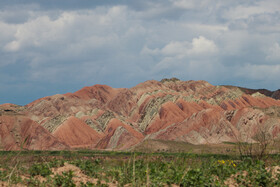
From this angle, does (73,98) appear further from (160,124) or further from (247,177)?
(247,177)

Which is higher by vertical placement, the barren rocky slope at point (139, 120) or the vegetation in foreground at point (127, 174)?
the barren rocky slope at point (139, 120)

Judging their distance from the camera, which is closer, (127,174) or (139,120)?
(127,174)

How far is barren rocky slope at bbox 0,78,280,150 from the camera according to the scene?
2768 inches

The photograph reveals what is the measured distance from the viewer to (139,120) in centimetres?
10488

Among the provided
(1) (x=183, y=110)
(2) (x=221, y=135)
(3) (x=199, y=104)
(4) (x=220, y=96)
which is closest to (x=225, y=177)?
(2) (x=221, y=135)

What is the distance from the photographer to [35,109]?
129m

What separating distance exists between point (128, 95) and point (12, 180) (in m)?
121

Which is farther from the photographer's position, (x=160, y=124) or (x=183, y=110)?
(x=183, y=110)

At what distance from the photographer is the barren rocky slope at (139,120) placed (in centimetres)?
7030

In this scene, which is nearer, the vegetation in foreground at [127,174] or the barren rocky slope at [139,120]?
the vegetation in foreground at [127,174]

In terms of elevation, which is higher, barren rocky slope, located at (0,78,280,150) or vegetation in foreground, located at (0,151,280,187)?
barren rocky slope, located at (0,78,280,150)

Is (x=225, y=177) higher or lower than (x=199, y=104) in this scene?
lower

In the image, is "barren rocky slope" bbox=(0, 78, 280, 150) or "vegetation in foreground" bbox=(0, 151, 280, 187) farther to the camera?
"barren rocky slope" bbox=(0, 78, 280, 150)

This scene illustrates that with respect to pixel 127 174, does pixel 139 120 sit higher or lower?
higher
